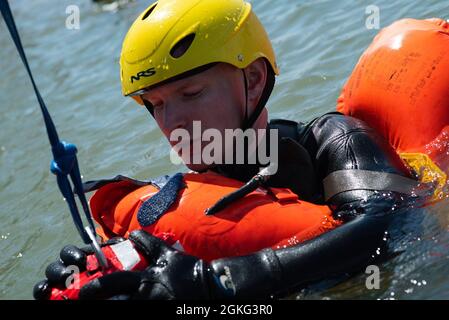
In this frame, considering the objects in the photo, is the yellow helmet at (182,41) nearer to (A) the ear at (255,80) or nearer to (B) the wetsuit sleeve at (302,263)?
(A) the ear at (255,80)

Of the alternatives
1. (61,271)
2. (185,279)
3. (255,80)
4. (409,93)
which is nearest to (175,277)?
(185,279)

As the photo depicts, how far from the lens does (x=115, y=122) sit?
23.1 feet

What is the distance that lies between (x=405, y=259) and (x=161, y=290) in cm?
108

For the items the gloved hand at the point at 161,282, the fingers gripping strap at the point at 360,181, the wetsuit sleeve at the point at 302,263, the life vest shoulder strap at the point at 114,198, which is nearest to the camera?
the gloved hand at the point at 161,282

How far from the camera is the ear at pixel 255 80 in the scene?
12.2ft

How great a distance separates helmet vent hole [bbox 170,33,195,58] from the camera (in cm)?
341

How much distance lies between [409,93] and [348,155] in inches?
35.3

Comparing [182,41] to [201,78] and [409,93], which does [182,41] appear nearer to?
[201,78]

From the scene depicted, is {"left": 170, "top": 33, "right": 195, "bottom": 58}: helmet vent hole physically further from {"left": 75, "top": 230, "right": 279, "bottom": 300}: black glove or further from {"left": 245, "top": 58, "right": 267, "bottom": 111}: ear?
{"left": 75, "top": 230, "right": 279, "bottom": 300}: black glove

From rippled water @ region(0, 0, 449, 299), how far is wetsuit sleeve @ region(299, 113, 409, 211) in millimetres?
287

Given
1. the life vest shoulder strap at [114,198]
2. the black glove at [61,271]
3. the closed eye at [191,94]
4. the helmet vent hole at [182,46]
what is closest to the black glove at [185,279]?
the black glove at [61,271]

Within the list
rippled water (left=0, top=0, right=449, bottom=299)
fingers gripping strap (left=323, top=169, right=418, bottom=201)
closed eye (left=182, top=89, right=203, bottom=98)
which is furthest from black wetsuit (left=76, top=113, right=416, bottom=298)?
closed eye (left=182, top=89, right=203, bottom=98)
